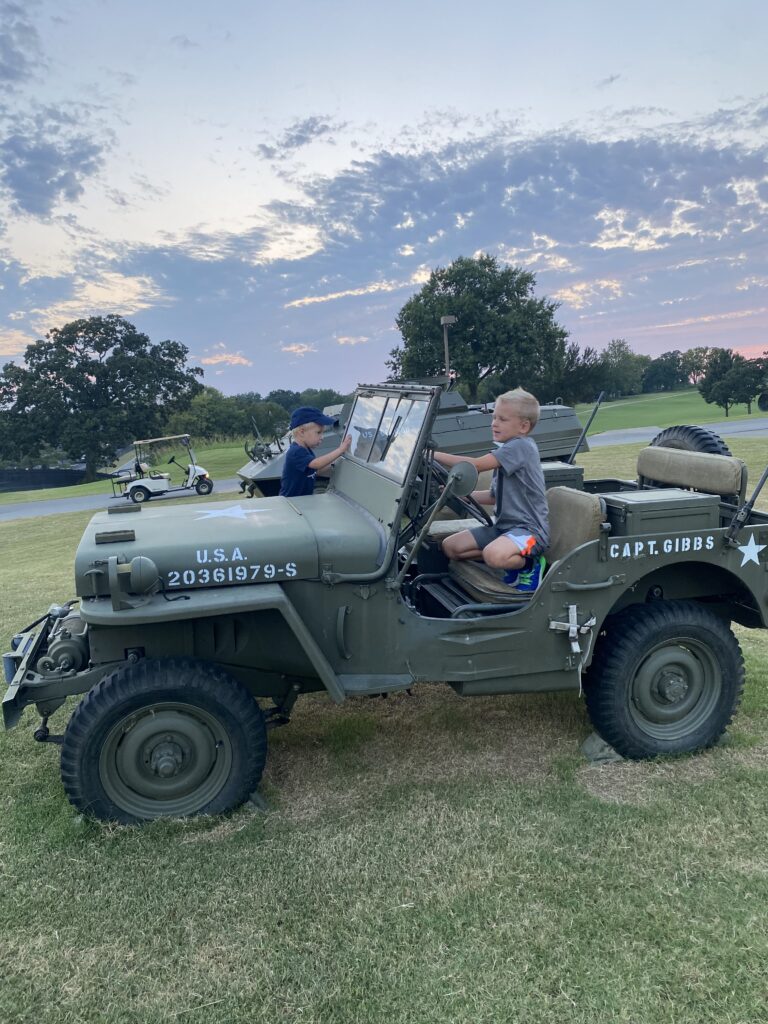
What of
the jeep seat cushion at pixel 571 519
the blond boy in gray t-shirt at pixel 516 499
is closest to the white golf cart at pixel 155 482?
the jeep seat cushion at pixel 571 519

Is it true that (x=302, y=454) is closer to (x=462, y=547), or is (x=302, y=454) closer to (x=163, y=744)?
(x=462, y=547)

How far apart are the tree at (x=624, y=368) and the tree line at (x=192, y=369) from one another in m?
11.0

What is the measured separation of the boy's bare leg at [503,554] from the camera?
→ 3.77 metres

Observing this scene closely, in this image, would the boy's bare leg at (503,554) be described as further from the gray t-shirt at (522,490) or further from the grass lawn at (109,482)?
the grass lawn at (109,482)

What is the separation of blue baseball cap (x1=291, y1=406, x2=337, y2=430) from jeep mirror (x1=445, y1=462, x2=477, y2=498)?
2.02m

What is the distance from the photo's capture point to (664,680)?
396 cm

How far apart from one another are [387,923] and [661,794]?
154 cm

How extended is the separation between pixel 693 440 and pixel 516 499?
2.26m

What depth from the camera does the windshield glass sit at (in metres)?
3.72

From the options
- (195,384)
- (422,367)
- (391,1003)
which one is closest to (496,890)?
(391,1003)

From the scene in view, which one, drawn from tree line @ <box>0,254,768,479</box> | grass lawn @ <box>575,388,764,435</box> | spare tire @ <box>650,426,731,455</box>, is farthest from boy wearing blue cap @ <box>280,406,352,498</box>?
tree line @ <box>0,254,768,479</box>

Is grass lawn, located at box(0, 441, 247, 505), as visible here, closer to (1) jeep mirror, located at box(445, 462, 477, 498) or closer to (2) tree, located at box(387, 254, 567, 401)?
(2) tree, located at box(387, 254, 567, 401)

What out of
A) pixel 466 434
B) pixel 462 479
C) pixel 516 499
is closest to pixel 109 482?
pixel 466 434

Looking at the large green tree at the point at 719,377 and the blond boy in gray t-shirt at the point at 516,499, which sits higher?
the large green tree at the point at 719,377
